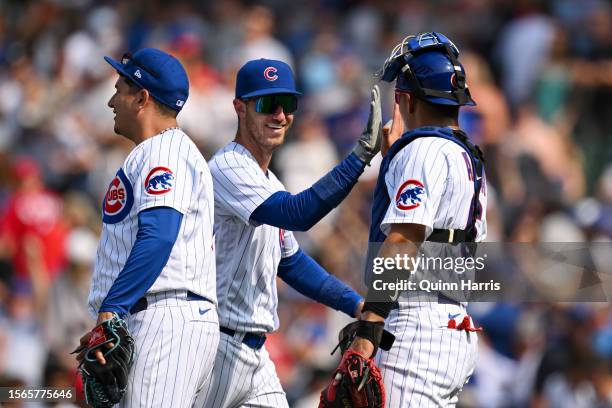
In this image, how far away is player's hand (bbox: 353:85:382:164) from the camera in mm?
5598

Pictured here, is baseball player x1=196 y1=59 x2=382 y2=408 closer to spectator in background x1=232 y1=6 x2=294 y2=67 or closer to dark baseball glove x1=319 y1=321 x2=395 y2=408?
dark baseball glove x1=319 y1=321 x2=395 y2=408

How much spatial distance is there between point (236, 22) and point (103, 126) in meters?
2.30

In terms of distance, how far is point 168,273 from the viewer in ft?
17.8

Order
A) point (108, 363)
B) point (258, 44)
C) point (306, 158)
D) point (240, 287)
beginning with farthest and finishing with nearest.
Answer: point (258, 44), point (306, 158), point (240, 287), point (108, 363)

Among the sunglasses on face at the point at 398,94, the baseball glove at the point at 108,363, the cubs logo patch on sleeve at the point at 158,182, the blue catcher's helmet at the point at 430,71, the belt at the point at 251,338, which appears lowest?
the baseball glove at the point at 108,363

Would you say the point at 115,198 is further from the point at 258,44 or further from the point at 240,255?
the point at 258,44

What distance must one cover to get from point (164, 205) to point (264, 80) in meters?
1.07

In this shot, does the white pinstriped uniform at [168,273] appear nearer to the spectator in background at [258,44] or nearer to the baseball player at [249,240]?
the baseball player at [249,240]

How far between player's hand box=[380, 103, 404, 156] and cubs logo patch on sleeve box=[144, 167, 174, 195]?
41.1 inches

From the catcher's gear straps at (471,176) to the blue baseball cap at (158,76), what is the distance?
3.41 feet

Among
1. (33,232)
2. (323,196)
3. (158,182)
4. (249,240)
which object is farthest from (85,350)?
(33,232)

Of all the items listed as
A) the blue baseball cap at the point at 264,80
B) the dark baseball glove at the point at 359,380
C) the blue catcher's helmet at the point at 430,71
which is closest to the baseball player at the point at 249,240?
the blue baseball cap at the point at 264,80

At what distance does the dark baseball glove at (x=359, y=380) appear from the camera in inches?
199

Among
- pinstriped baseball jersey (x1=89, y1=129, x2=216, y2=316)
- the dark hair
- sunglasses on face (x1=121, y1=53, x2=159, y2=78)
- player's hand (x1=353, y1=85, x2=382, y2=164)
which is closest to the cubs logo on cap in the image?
pinstriped baseball jersey (x1=89, y1=129, x2=216, y2=316)
